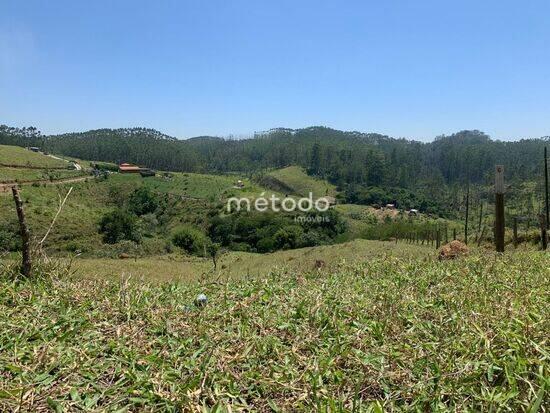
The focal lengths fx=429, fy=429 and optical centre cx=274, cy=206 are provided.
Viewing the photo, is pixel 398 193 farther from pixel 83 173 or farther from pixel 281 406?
pixel 281 406

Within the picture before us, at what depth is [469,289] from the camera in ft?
11.2

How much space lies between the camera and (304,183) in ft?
304

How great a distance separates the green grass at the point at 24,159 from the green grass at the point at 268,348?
78.6m

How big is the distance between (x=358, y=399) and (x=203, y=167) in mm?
115954

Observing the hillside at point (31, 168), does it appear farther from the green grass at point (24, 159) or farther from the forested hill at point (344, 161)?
the forested hill at point (344, 161)

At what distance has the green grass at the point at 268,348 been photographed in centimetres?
180

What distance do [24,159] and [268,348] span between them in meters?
86.3

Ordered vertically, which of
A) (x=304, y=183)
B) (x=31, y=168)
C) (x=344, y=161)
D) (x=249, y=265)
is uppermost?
(x=344, y=161)

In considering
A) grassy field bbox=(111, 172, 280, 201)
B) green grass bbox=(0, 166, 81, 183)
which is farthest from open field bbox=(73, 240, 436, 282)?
grassy field bbox=(111, 172, 280, 201)

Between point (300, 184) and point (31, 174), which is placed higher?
point (31, 174)

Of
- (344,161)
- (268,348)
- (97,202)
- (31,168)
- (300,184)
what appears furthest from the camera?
(344,161)

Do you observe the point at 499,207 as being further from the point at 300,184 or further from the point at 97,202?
the point at 300,184

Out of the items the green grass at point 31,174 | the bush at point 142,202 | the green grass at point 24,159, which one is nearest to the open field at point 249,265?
the bush at point 142,202

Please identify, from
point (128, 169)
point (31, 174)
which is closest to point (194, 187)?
point (128, 169)
